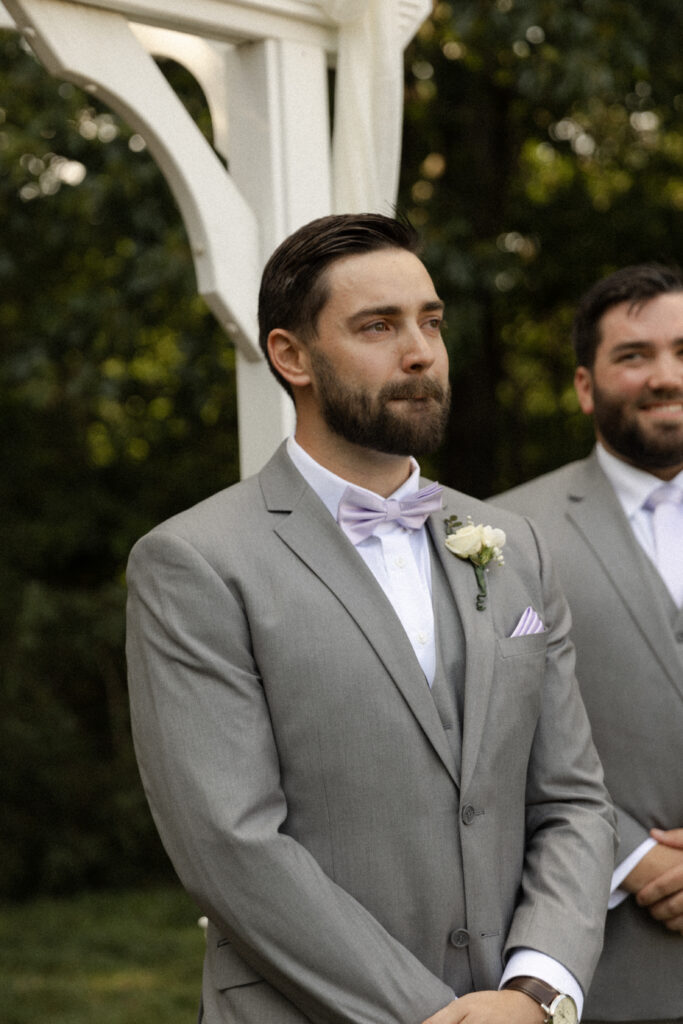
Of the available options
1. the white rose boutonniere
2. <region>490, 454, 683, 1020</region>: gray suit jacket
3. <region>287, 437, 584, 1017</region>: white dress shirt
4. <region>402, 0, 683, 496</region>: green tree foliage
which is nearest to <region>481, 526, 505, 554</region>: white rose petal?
the white rose boutonniere

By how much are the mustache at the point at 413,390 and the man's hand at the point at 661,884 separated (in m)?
1.10

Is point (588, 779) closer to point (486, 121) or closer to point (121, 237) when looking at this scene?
point (121, 237)

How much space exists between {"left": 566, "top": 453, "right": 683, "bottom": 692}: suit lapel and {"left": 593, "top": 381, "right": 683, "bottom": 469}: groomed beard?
0.32 ft

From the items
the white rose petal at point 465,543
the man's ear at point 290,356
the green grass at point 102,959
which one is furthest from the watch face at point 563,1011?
the green grass at point 102,959

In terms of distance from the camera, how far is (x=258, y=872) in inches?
76.5

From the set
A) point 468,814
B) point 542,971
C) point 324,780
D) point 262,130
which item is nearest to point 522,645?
point 468,814

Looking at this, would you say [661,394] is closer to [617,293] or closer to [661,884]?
[617,293]

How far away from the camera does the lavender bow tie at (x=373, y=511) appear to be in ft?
7.20

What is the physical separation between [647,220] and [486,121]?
105 cm

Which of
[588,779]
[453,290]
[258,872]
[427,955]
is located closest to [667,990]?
[588,779]

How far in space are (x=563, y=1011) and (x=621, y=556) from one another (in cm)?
106

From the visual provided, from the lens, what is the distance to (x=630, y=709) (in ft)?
8.93

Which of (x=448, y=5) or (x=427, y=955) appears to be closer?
(x=427, y=955)

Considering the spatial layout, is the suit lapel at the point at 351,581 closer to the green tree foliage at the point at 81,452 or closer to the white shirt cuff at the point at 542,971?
the white shirt cuff at the point at 542,971
